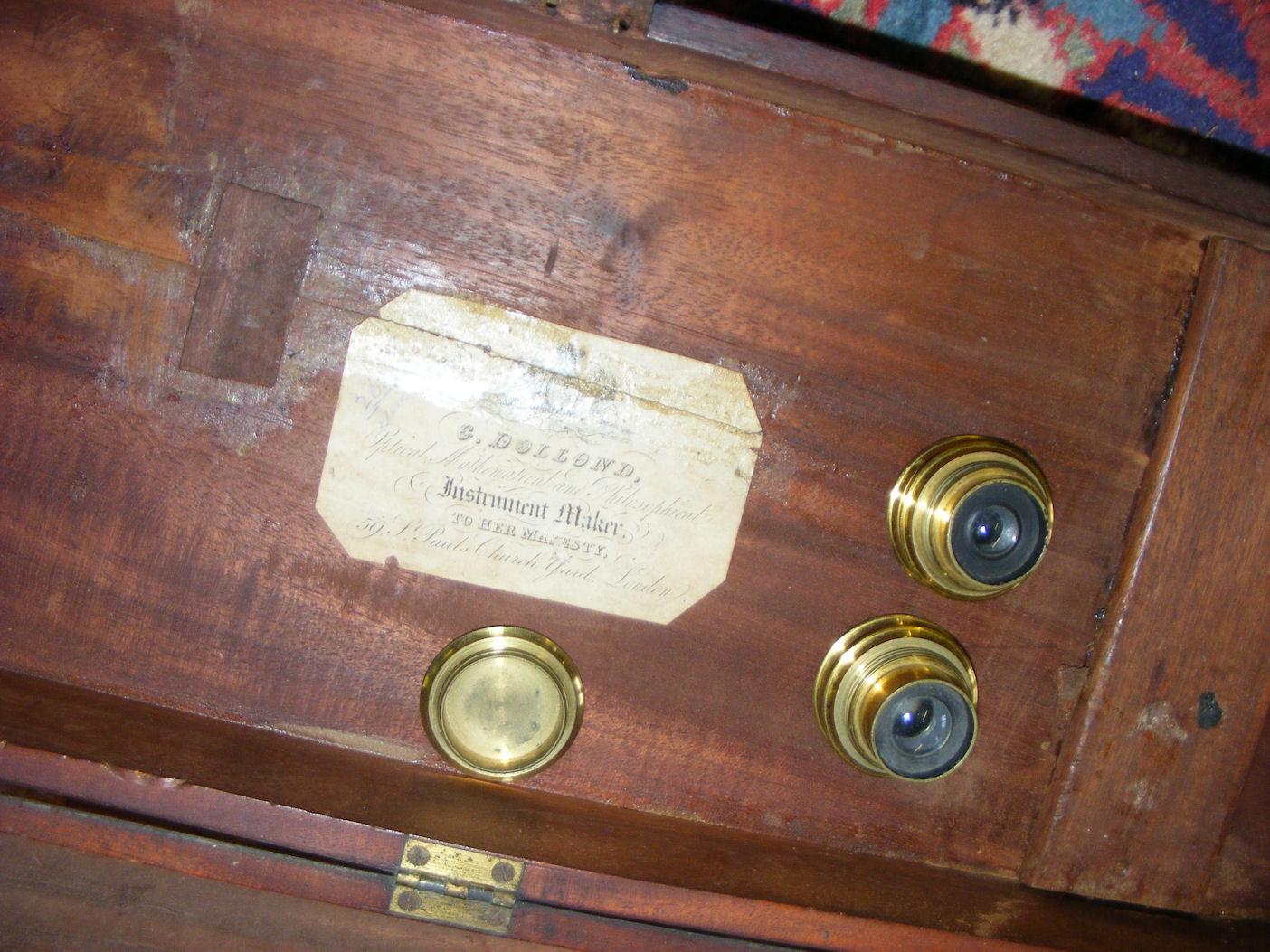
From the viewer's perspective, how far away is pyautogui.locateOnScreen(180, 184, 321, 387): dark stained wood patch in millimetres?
832

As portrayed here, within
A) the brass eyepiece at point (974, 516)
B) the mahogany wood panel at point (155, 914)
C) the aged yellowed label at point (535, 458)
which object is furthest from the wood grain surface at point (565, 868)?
the brass eyepiece at point (974, 516)

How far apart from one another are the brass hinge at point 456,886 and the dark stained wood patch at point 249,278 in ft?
1.69

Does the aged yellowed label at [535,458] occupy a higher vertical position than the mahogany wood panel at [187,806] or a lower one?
higher

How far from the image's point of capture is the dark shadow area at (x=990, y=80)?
3.84 feet

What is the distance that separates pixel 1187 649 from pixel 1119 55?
885 mm

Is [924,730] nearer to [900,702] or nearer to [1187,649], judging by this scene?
[900,702]

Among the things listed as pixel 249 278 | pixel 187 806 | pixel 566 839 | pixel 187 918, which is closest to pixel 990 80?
pixel 249 278

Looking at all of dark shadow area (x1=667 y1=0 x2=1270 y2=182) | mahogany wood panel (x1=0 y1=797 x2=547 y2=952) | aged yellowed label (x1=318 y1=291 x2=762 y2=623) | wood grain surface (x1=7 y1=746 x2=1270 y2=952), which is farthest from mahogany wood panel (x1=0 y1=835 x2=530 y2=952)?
dark shadow area (x1=667 y1=0 x2=1270 y2=182)

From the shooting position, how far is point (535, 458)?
2.85ft

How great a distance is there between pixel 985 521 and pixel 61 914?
3.49ft

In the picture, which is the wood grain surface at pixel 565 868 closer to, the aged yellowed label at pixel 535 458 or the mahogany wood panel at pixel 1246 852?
the mahogany wood panel at pixel 1246 852

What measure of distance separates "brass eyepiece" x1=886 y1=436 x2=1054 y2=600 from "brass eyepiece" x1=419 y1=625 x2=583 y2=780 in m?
0.40

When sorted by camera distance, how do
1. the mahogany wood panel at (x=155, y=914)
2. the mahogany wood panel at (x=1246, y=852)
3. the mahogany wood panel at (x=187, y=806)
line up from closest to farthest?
the mahogany wood panel at (x=187, y=806) < the mahogany wood panel at (x=155, y=914) < the mahogany wood panel at (x=1246, y=852)

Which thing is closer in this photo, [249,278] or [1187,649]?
[249,278]
